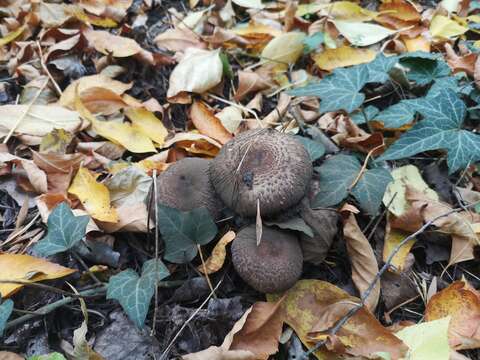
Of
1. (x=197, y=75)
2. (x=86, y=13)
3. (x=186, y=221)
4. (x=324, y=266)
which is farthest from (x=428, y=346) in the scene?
(x=86, y=13)

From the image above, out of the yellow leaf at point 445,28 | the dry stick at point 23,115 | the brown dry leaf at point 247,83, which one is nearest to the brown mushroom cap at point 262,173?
the brown dry leaf at point 247,83

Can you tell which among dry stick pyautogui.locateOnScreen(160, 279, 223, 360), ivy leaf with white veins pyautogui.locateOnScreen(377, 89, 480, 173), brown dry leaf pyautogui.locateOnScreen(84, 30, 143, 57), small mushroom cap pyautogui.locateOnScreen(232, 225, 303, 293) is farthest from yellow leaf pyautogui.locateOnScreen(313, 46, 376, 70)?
dry stick pyautogui.locateOnScreen(160, 279, 223, 360)

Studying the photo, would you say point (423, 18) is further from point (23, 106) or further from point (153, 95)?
point (23, 106)

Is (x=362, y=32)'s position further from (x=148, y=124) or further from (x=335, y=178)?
A: (x=148, y=124)

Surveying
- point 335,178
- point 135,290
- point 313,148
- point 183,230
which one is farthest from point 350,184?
point 135,290

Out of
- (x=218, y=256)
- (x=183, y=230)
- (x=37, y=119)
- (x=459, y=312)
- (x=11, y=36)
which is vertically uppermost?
(x=11, y=36)
